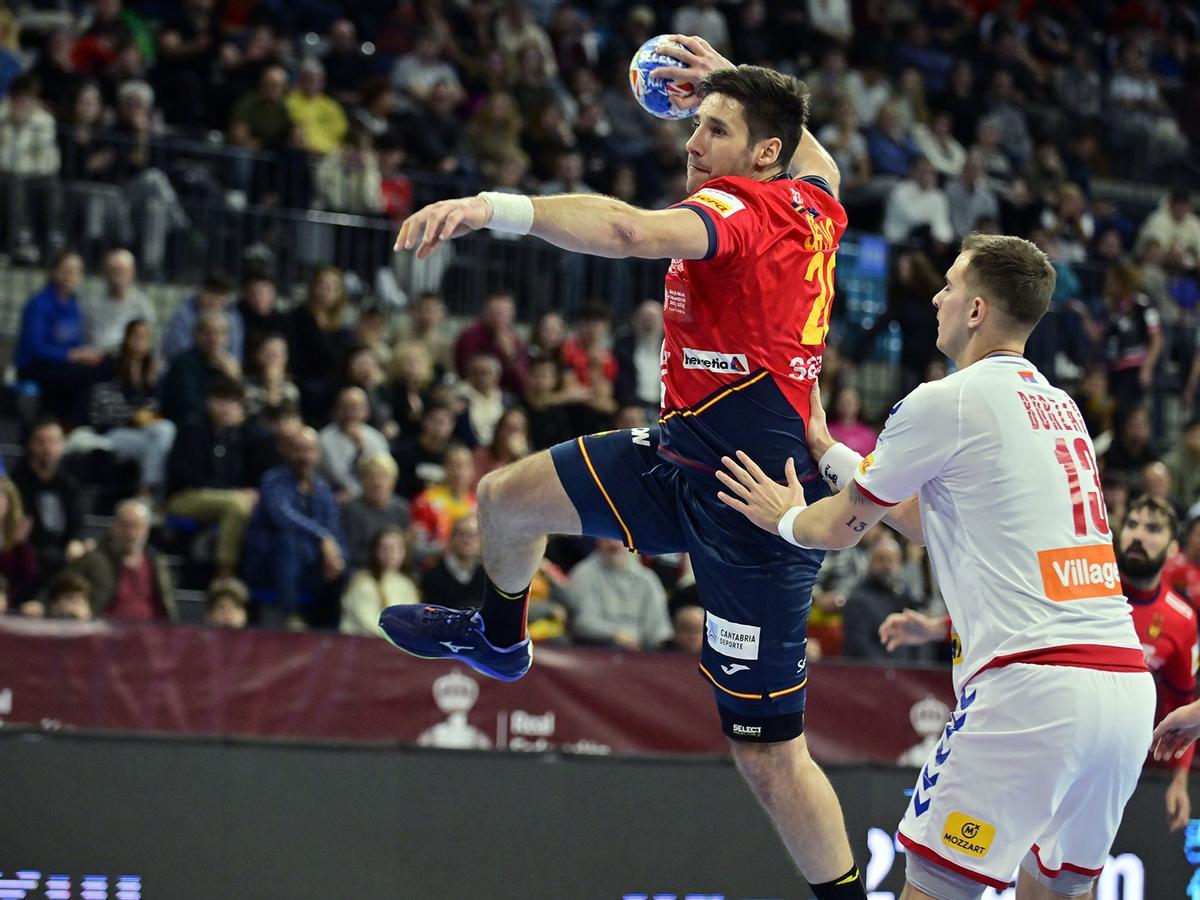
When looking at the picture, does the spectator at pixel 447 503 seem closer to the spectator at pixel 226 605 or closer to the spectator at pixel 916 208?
the spectator at pixel 226 605

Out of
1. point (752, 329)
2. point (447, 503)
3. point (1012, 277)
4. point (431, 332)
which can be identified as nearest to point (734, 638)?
point (752, 329)

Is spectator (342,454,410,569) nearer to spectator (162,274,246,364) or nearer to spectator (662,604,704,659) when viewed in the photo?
spectator (162,274,246,364)

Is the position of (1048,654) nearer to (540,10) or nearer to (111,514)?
(111,514)

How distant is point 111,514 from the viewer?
12.0 m

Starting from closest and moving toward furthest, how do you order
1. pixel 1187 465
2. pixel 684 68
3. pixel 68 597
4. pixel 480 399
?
pixel 684 68, pixel 68 597, pixel 480 399, pixel 1187 465

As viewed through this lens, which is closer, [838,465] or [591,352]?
[838,465]

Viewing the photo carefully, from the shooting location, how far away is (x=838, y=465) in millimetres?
5734

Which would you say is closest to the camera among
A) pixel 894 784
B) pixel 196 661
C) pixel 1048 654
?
pixel 1048 654

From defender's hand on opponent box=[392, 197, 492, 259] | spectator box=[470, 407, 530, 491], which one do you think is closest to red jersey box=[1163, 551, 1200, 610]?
spectator box=[470, 407, 530, 491]

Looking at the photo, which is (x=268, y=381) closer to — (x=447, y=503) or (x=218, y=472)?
(x=218, y=472)

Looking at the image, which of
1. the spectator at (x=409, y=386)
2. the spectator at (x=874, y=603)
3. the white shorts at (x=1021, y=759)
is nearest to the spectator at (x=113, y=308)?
the spectator at (x=409, y=386)

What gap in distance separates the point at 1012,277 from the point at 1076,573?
89 centimetres

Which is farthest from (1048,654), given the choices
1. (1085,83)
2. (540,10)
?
(1085,83)

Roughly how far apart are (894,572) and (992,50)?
11424mm
